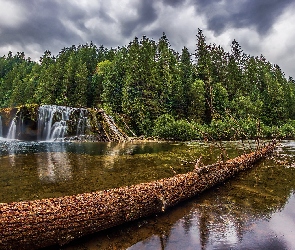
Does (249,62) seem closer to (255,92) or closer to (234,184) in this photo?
(255,92)

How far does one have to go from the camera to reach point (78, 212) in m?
3.87

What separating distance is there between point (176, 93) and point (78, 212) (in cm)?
3658

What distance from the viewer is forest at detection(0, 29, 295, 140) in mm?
33094

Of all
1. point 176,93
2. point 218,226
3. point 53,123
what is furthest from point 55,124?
point 218,226

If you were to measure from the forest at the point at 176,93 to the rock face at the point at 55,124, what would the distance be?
512cm

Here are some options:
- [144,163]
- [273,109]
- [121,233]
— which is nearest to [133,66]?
[273,109]

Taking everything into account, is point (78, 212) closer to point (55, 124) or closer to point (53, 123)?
point (55, 124)

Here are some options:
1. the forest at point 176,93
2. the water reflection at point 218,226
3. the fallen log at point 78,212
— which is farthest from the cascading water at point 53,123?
the fallen log at point 78,212

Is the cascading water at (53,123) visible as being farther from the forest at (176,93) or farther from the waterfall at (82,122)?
the forest at (176,93)

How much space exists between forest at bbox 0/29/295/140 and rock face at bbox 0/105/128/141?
5.12m

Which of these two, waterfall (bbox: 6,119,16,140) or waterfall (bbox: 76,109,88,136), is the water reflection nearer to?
waterfall (bbox: 76,109,88,136)

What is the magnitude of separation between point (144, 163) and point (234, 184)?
4.82m

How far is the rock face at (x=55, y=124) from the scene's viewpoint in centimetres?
2725

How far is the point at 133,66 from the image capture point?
4062 cm
